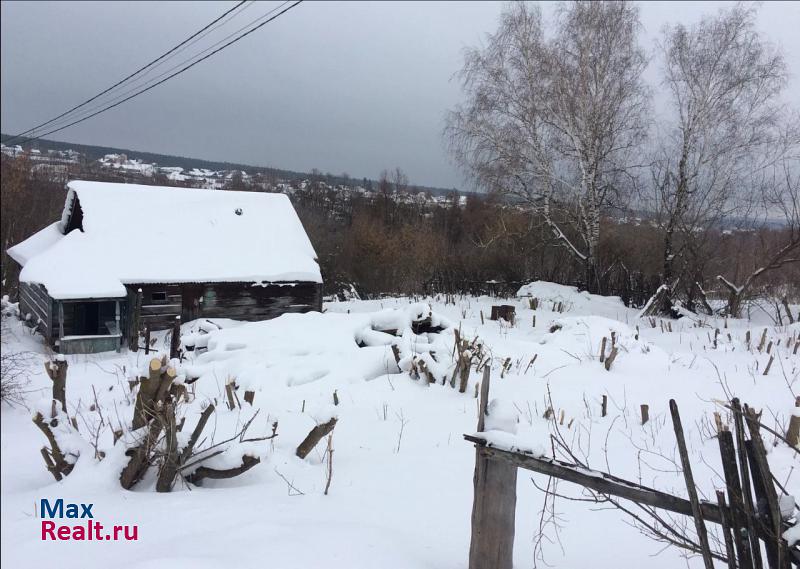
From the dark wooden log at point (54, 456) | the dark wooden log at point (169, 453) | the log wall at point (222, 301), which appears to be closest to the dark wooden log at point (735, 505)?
the dark wooden log at point (169, 453)

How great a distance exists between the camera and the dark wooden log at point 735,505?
71.6 inches

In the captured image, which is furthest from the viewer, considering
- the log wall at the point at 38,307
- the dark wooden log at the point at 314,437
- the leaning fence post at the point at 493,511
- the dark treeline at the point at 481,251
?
the log wall at the point at 38,307

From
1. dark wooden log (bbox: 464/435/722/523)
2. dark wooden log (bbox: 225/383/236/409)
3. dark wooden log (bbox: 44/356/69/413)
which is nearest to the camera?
dark wooden log (bbox: 464/435/722/523)

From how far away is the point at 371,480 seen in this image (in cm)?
360

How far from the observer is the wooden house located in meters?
13.3

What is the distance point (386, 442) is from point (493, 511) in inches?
94.1

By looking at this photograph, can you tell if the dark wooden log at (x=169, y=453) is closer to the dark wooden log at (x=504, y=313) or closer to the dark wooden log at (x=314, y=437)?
the dark wooden log at (x=314, y=437)

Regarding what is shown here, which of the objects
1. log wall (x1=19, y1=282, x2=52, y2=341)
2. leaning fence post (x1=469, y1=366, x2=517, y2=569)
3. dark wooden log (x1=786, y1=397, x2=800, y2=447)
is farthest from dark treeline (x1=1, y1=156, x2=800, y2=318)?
dark wooden log (x1=786, y1=397, x2=800, y2=447)

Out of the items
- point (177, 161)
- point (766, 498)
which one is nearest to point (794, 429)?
point (766, 498)

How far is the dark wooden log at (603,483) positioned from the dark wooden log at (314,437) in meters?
1.61

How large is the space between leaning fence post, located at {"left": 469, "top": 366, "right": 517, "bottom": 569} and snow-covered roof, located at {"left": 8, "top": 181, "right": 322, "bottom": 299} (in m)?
13.3

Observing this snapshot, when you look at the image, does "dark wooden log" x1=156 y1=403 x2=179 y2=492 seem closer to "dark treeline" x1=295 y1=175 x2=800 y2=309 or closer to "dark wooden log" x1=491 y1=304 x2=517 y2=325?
"dark wooden log" x1=491 y1=304 x2=517 y2=325

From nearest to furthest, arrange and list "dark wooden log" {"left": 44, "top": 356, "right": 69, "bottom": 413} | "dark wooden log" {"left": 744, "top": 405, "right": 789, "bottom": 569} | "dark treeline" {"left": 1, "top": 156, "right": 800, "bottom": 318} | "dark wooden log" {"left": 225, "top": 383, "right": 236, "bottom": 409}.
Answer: "dark wooden log" {"left": 744, "top": 405, "right": 789, "bottom": 569} < "dark wooden log" {"left": 44, "top": 356, "right": 69, "bottom": 413} < "dark wooden log" {"left": 225, "top": 383, "right": 236, "bottom": 409} < "dark treeline" {"left": 1, "top": 156, "right": 800, "bottom": 318}

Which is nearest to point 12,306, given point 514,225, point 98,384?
point 98,384
